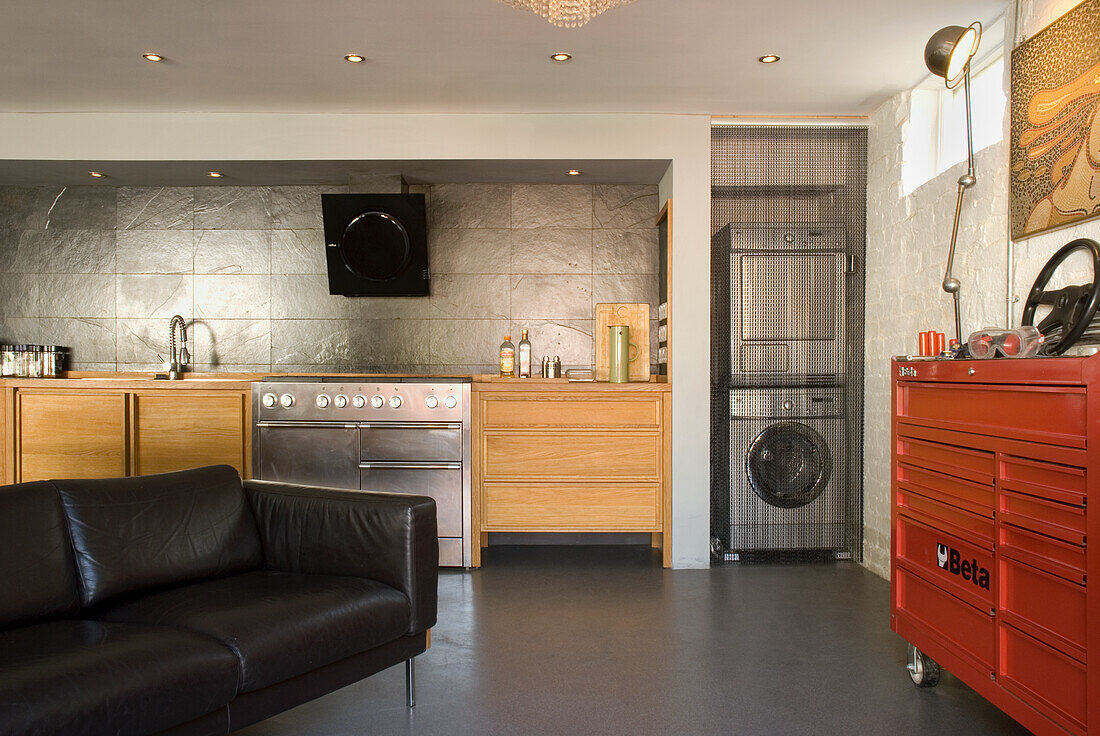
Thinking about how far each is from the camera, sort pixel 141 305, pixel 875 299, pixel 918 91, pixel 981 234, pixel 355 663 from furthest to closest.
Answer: pixel 141 305
pixel 875 299
pixel 918 91
pixel 981 234
pixel 355 663

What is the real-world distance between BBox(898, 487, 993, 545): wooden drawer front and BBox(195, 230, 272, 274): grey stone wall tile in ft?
13.6

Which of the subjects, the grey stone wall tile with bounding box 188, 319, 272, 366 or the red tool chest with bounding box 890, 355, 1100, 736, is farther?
the grey stone wall tile with bounding box 188, 319, 272, 366

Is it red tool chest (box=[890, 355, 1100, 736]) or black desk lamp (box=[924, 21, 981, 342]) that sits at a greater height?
black desk lamp (box=[924, 21, 981, 342])

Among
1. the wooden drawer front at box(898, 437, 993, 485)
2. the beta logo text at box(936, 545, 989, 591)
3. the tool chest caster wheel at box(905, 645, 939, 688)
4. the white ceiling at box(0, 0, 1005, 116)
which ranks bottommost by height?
the tool chest caster wheel at box(905, 645, 939, 688)

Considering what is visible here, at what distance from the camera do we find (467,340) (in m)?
5.25

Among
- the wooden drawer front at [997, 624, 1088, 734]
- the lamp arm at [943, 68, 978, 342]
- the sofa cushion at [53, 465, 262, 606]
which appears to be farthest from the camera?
the lamp arm at [943, 68, 978, 342]

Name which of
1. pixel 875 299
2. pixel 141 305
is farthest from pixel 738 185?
pixel 141 305

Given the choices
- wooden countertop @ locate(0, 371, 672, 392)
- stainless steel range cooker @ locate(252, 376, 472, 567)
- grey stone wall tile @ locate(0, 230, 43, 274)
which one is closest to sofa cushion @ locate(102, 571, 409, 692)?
→ stainless steel range cooker @ locate(252, 376, 472, 567)

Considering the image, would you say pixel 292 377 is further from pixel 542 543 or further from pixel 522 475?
pixel 542 543

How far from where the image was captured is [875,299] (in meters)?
4.41

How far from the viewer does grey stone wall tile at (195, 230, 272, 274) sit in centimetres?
531

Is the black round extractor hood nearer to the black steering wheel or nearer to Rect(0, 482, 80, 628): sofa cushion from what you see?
Rect(0, 482, 80, 628): sofa cushion

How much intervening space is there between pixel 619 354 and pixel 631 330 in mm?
406

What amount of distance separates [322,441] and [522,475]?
1120 mm
